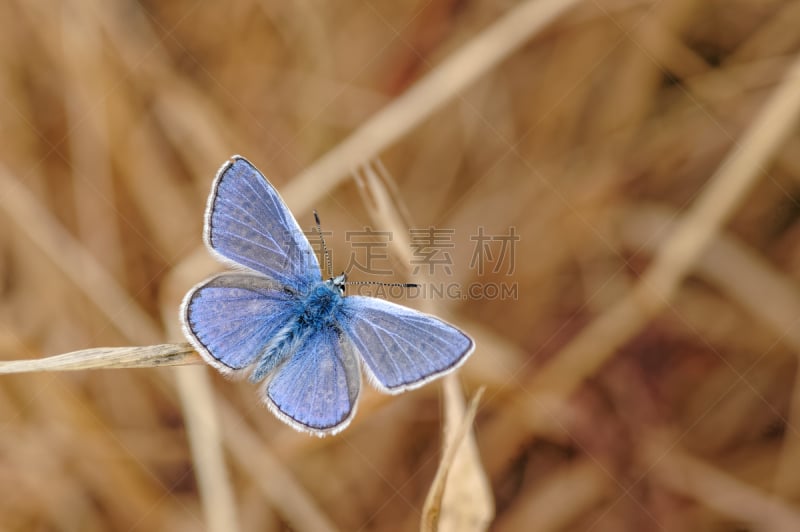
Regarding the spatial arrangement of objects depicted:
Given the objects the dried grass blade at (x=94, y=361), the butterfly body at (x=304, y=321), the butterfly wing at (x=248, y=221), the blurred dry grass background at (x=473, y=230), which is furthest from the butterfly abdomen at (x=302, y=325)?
the blurred dry grass background at (x=473, y=230)

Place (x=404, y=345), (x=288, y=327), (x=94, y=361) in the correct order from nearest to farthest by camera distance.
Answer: (x=94, y=361), (x=404, y=345), (x=288, y=327)

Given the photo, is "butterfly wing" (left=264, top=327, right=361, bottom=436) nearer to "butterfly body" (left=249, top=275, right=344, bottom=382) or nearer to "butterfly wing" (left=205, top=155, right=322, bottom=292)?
"butterfly body" (left=249, top=275, right=344, bottom=382)

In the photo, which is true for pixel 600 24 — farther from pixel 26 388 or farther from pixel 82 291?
pixel 26 388

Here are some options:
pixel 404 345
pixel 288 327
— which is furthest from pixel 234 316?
pixel 404 345

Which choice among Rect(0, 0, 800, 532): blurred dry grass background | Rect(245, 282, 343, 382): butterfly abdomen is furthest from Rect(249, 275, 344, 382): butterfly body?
Rect(0, 0, 800, 532): blurred dry grass background

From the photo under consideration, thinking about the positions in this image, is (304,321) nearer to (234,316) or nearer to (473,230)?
(234,316)

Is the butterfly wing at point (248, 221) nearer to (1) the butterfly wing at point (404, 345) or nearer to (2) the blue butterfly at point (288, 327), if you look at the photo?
(2) the blue butterfly at point (288, 327)

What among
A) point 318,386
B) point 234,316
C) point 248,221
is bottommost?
point 318,386

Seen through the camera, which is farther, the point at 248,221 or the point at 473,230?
the point at 473,230
